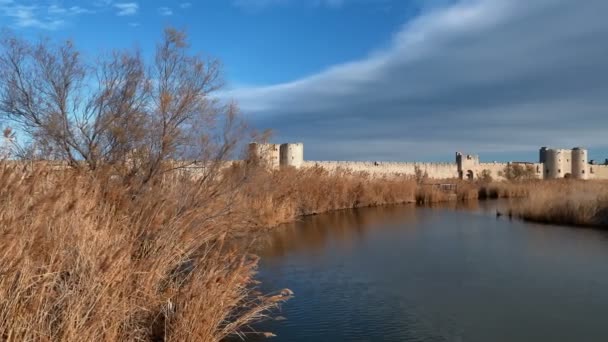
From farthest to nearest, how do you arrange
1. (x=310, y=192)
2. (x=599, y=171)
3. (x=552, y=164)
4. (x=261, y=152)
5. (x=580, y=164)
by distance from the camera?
(x=599, y=171) < (x=552, y=164) < (x=580, y=164) < (x=310, y=192) < (x=261, y=152)

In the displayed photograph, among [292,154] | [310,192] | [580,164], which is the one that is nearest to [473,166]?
[580,164]

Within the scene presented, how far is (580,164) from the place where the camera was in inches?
1896

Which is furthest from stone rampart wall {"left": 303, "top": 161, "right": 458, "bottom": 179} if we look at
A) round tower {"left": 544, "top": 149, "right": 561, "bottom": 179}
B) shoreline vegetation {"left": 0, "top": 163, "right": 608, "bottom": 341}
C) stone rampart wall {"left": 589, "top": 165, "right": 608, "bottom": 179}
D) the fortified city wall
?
shoreline vegetation {"left": 0, "top": 163, "right": 608, "bottom": 341}

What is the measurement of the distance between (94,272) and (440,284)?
551 centimetres

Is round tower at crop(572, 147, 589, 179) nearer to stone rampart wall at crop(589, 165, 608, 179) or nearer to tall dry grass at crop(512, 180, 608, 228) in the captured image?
stone rampart wall at crop(589, 165, 608, 179)

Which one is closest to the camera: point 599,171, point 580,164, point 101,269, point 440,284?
point 101,269

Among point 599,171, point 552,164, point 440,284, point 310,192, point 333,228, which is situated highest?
point 552,164

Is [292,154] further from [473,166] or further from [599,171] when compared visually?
[599,171]

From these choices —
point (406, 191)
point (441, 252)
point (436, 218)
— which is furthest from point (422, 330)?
point (406, 191)

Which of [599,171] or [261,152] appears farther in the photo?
[599,171]

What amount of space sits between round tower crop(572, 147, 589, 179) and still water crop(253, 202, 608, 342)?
40.0m

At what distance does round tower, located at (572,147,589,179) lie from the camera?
158 feet

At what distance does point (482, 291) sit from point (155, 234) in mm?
4598

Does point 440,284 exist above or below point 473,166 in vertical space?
below
